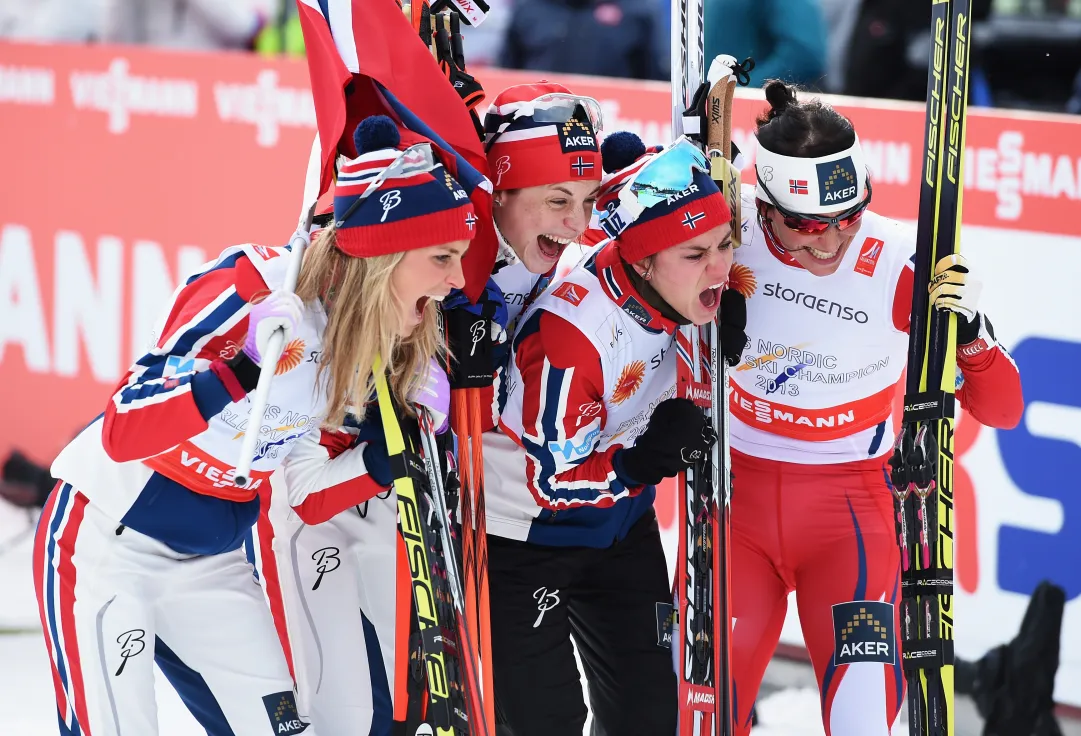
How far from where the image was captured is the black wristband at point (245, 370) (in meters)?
2.24

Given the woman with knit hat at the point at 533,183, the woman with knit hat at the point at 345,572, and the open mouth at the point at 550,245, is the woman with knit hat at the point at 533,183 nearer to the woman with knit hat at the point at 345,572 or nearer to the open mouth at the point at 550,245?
the open mouth at the point at 550,245

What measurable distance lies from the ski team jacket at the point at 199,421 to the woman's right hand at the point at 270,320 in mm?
49

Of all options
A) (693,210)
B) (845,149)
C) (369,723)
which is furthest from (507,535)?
(845,149)

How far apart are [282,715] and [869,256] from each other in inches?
56.2

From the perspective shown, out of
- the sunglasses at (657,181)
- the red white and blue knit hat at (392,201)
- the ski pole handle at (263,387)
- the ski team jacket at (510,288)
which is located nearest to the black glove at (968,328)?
the sunglasses at (657,181)

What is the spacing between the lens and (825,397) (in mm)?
2768

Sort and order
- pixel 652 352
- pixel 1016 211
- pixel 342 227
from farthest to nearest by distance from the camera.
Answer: pixel 1016 211
pixel 652 352
pixel 342 227

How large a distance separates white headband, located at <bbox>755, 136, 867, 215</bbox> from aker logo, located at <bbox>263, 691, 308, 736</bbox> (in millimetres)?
1302

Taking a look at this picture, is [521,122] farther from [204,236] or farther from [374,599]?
[204,236]

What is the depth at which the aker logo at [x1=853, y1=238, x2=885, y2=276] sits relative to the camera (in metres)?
2.72

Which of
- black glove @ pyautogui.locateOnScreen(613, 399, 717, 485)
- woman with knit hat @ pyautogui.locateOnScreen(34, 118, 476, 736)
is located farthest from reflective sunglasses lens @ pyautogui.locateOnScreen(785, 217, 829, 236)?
woman with knit hat @ pyautogui.locateOnScreen(34, 118, 476, 736)

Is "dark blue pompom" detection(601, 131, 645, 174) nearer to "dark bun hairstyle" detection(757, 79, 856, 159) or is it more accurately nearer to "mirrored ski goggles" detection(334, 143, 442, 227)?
"dark bun hairstyle" detection(757, 79, 856, 159)

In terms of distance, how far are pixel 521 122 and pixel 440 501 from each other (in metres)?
0.77

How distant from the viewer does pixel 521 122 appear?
9.02ft
